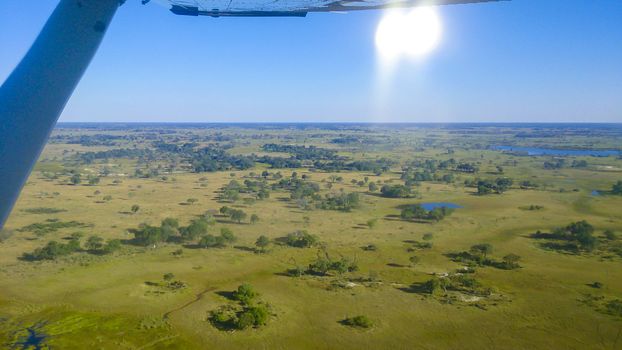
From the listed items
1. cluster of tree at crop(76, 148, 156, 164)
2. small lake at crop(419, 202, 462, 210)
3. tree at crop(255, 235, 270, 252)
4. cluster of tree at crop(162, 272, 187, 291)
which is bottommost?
small lake at crop(419, 202, 462, 210)

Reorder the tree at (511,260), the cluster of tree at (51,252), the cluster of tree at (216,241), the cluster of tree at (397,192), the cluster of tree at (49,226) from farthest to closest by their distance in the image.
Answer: the cluster of tree at (397,192), the cluster of tree at (49,226), the cluster of tree at (216,241), the tree at (511,260), the cluster of tree at (51,252)

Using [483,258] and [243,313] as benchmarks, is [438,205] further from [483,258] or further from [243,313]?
[243,313]

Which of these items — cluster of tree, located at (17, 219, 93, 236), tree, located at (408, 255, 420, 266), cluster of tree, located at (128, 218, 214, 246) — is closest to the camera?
tree, located at (408, 255, 420, 266)

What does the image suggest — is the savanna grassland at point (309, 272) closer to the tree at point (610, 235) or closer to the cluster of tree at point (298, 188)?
the tree at point (610, 235)

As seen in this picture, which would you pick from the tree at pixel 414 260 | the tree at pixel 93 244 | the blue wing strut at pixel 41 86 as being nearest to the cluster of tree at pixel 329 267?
the tree at pixel 414 260

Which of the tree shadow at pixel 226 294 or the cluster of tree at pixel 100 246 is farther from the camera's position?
the cluster of tree at pixel 100 246

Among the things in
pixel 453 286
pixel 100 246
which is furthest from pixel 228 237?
pixel 453 286

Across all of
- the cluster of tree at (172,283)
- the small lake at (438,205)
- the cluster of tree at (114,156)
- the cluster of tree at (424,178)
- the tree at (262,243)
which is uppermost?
the cluster of tree at (114,156)

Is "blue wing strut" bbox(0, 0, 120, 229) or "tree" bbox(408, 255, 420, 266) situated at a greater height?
"blue wing strut" bbox(0, 0, 120, 229)

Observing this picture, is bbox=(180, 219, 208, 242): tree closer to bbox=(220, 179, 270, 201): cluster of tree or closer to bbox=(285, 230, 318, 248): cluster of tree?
bbox=(285, 230, 318, 248): cluster of tree

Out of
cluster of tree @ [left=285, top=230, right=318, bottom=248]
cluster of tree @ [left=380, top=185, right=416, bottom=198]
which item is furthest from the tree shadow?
cluster of tree @ [left=380, top=185, right=416, bottom=198]

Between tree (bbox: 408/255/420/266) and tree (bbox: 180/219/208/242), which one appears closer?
tree (bbox: 408/255/420/266)
